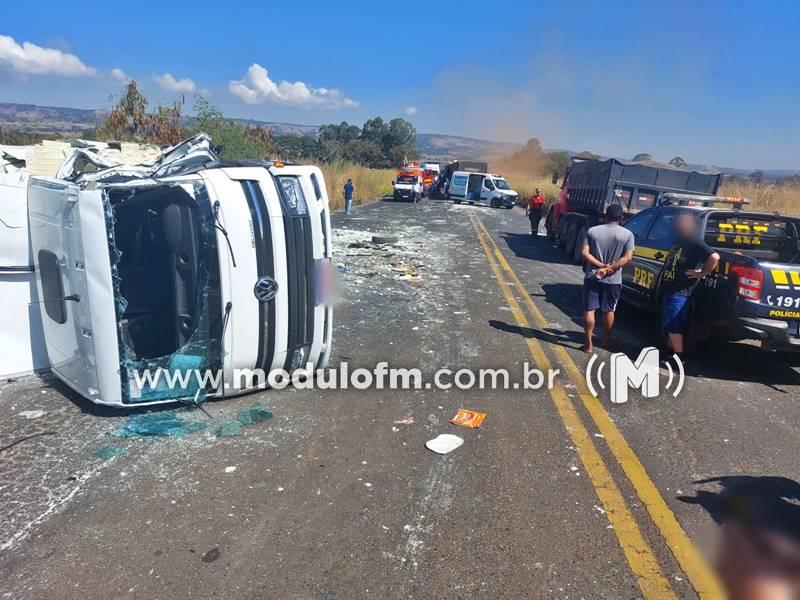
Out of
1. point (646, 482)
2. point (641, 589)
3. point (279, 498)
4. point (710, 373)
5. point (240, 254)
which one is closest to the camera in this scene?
point (641, 589)

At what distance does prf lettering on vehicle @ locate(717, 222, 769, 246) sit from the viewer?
6820 mm

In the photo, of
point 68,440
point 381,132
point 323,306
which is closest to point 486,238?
point 323,306

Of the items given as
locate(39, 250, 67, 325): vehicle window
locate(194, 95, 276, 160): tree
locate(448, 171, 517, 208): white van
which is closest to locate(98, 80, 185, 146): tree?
locate(194, 95, 276, 160): tree

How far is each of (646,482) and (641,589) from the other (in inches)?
41.1

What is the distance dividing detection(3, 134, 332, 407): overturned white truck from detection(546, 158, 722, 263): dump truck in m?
9.96

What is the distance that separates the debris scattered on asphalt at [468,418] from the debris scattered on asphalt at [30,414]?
10.4 ft

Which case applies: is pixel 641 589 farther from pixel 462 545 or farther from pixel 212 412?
pixel 212 412

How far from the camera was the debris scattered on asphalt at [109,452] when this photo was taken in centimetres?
363

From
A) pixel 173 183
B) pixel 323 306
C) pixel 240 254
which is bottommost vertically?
pixel 323 306

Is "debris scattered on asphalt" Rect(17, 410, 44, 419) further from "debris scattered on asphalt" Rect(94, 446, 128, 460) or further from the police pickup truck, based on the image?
the police pickup truck

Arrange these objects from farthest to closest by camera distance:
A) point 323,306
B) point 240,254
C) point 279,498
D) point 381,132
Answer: point 381,132 < point 323,306 < point 240,254 < point 279,498

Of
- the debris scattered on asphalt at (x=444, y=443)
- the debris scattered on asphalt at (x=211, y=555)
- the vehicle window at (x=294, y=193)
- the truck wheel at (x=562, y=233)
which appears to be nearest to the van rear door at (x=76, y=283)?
the vehicle window at (x=294, y=193)

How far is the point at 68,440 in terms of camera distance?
150 inches

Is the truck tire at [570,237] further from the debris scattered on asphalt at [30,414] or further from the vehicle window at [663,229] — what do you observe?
the debris scattered on asphalt at [30,414]
